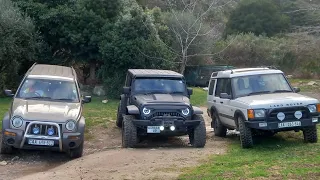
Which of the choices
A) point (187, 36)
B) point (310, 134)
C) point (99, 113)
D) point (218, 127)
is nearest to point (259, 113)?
point (310, 134)

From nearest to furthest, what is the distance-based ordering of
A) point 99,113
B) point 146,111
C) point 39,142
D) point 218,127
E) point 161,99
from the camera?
point 39,142 → point 146,111 → point 161,99 → point 218,127 → point 99,113

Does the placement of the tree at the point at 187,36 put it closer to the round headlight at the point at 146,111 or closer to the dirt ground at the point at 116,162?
the dirt ground at the point at 116,162

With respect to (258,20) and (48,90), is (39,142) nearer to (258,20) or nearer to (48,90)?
(48,90)

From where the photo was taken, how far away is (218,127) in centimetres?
1301

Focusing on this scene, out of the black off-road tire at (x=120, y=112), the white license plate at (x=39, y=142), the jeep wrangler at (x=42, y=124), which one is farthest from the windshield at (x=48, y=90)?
the black off-road tire at (x=120, y=112)

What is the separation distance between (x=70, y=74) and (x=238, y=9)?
39999mm

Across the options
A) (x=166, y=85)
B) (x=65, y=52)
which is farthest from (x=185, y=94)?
(x=65, y=52)

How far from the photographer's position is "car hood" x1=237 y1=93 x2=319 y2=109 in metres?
10.3

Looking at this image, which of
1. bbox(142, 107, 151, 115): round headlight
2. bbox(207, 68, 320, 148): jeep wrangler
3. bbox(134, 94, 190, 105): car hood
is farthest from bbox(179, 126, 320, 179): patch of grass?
bbox(142, 107, 151, 115): round headlight

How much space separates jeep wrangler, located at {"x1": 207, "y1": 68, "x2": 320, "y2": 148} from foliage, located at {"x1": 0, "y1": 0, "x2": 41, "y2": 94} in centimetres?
1363

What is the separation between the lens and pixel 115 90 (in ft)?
81.3

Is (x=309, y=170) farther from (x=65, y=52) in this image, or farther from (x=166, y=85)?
(x=65, y=52)

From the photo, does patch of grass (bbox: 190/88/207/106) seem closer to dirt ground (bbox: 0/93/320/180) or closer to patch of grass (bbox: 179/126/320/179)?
dirt ground (bbox: 0/93/320/180)

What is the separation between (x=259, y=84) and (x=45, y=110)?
16.9 ft
